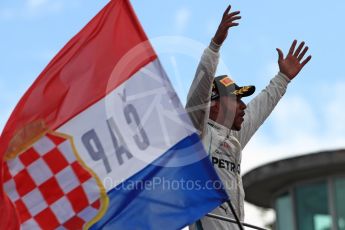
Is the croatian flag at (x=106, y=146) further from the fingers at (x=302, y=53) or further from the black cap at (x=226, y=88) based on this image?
the fingers at (x=302, y=53)

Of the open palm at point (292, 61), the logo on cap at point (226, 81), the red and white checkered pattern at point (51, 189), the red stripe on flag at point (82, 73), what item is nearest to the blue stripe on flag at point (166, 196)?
the red and white checkered pattern at point (51, 189)

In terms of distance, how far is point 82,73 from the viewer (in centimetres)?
1082

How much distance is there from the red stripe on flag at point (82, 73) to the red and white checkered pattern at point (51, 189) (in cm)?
25

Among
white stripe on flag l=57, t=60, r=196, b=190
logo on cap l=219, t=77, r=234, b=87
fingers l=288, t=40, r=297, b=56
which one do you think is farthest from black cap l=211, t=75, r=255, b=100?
white stripe on flag l=57, t=60, r=196, b=190

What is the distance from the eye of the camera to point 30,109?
1072 cm

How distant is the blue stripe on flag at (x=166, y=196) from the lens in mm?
10219

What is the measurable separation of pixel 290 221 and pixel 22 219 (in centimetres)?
2143

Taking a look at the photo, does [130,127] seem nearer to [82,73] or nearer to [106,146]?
[106,146]

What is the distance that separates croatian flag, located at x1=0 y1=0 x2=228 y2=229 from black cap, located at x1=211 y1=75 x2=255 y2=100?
100 cm

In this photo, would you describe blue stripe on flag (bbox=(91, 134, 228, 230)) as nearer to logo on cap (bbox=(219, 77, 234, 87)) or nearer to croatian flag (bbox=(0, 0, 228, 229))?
croatian flag (bbox=(0, 0, 228, 229))

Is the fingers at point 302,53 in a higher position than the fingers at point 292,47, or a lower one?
lower

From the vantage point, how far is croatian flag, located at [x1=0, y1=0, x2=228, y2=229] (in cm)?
1031

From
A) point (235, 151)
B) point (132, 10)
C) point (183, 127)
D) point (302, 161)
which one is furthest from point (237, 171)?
point (302, 161)

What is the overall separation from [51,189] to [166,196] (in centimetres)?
102
